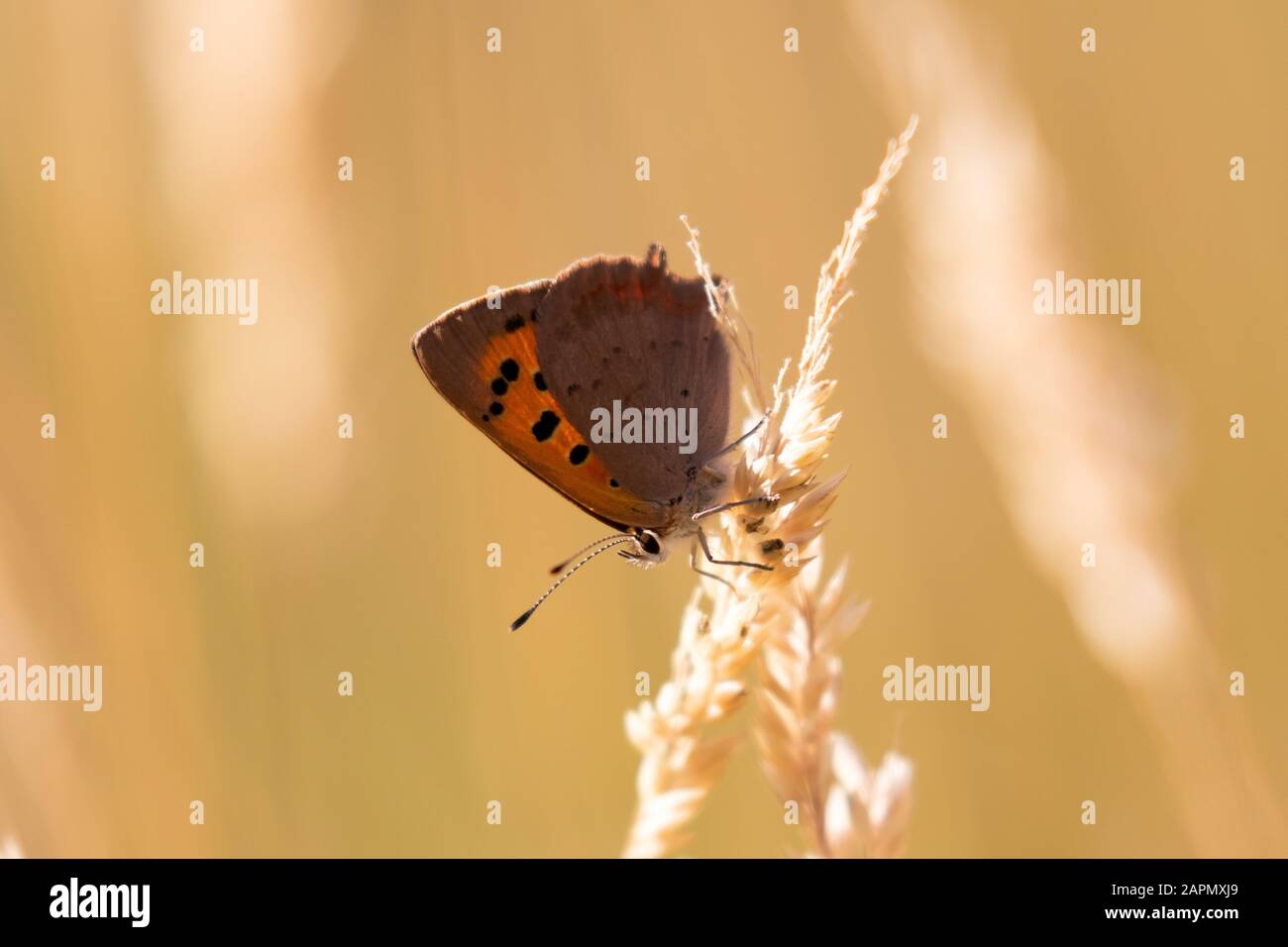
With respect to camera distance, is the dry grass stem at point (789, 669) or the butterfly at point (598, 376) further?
the butterfly at point (598, 376)

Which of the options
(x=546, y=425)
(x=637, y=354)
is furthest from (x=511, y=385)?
(x=637, y=354)

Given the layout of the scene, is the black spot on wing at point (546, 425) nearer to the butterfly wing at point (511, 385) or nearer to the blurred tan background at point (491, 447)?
the butterfly wing at point (511, 385)

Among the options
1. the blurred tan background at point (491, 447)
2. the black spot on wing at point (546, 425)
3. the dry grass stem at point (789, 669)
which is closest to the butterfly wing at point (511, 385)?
the black spot on wing at point (546, 425)

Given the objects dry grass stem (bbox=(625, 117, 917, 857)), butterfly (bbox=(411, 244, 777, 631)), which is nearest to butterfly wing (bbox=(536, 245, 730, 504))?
butterfly (bbox=(411, 244, 777, 631))

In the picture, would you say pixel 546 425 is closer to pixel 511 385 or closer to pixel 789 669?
pixel 511 385

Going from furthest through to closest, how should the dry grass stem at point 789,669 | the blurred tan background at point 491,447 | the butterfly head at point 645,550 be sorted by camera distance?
Answer: 1. the butterfly head at point 645,550
2. the blurred tan background at point 491,447
3. the dry grass stem at point 789,669

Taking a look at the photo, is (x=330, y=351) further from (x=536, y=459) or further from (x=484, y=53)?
(x=484, y=53)

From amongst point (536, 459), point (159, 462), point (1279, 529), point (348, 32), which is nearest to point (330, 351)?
point (159, 462)

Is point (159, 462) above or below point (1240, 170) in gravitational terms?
below
